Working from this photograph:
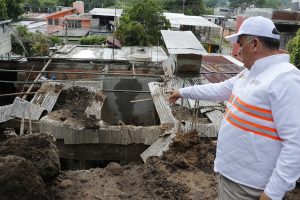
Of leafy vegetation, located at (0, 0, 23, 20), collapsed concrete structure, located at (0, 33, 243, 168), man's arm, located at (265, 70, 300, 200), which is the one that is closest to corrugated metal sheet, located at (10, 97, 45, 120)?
collapsed concrete structure, located at (0, 33, 243, 168)

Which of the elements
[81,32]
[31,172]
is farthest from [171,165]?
[81,32]

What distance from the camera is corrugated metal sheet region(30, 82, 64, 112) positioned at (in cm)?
970

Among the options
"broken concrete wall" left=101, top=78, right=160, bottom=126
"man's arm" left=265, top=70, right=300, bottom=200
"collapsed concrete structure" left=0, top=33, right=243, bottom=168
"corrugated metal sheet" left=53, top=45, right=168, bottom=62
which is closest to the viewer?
"man's arm" left=265, top=70, right=300, bottom=200

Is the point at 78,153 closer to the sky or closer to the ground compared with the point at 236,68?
closer to the ground

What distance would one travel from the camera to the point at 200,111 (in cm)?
938

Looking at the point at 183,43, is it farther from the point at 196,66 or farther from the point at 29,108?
the point at 29,108

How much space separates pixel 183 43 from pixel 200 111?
4.64 meters

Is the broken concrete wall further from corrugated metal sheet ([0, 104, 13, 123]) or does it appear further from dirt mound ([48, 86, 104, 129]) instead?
corrugated metal sheet ([0, 104, 13, 123])

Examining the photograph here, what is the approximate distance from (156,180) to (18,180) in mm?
2641

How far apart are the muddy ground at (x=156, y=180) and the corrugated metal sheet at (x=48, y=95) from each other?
3913mm

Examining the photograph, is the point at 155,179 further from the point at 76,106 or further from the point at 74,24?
the point at 74,24

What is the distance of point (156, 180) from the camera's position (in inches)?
240

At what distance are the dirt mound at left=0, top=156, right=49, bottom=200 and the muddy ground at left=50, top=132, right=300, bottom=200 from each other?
2.75 feet

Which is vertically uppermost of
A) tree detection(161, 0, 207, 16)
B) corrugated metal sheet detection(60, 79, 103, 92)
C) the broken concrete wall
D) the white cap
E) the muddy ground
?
tree detection(161, 0, 207, 16)
